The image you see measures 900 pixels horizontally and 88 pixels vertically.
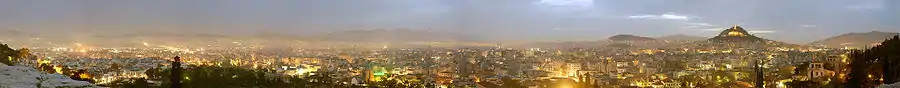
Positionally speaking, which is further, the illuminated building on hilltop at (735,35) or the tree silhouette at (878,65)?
the illuminated building on hilltop at (735,35)

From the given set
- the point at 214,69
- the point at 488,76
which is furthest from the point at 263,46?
the point at 214,69

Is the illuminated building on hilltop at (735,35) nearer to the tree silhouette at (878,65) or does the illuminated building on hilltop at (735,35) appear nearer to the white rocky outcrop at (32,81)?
the tree silhouette at (878,65)

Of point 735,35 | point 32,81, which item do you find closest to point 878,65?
point 32,81

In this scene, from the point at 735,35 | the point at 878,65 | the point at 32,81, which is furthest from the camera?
the point at 735,35

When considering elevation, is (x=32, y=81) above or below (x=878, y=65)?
above

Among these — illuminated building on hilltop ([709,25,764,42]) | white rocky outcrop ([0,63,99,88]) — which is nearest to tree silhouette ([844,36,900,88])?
white rocky outcrop ([0,63,99,88])

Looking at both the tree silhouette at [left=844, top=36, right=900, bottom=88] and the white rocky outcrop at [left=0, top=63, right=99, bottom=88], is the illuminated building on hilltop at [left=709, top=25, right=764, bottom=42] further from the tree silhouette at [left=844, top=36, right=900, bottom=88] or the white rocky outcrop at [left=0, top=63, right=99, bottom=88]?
the white rocky outcrop at [left=0, top=63, right=99, bottom=88]

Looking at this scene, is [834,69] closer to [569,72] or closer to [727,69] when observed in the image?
[727,69]

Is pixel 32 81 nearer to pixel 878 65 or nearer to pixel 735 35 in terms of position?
pixel 878 65

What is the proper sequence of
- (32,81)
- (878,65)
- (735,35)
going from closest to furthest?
(32,81), (878,65), (735,35)

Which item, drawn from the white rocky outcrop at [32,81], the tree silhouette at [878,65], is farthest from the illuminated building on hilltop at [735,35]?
the white rocky outcrop at [32,81]

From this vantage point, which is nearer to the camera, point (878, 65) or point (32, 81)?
point (32, 81)

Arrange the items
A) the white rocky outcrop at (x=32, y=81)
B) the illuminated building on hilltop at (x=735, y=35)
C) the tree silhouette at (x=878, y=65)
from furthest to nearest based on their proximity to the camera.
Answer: the illuminated building on hilltop at (x=735, y=35) < the tree silhouette at (x=878, y=65) < the white rocky outcrop at (x=32, y=81)
